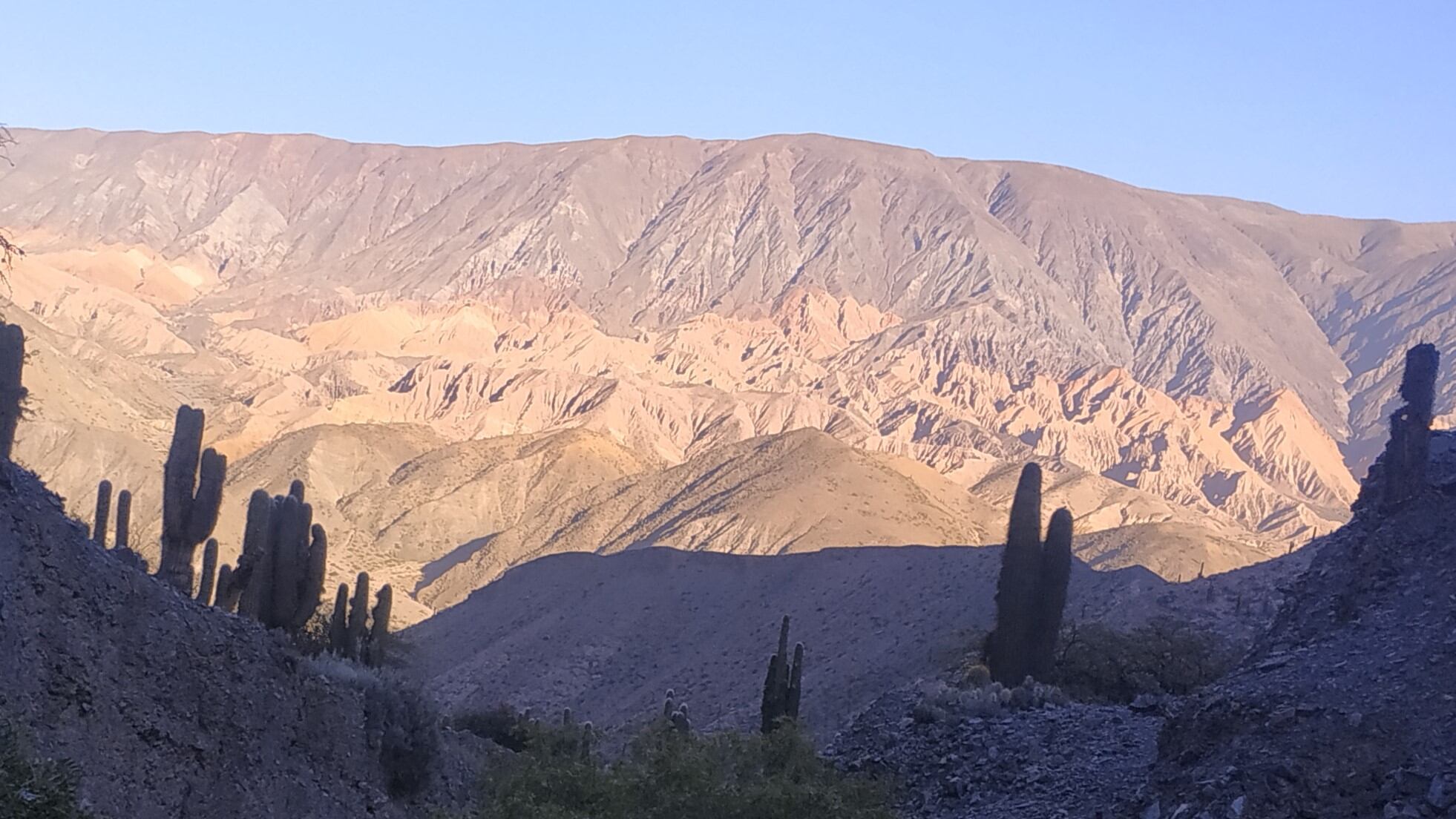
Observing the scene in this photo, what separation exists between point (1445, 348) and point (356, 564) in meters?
150

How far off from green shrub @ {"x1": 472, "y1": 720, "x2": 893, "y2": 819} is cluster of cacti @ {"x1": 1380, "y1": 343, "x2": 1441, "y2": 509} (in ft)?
24.9

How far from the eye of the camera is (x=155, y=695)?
17.8 m

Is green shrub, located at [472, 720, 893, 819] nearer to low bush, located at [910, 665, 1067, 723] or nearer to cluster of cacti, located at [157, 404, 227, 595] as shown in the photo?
low bush, located at [910, 665, 1067, 723]

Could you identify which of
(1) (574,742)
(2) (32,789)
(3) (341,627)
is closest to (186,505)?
(3) (341,627)

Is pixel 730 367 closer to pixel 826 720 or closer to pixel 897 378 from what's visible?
pixel 897 378

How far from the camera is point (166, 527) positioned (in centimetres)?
2538

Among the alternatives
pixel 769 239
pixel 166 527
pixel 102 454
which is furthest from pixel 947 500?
pixel 769 239

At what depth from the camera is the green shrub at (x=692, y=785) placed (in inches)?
558

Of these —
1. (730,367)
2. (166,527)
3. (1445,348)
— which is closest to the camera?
(166,527)

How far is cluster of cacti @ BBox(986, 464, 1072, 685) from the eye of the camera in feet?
86.9

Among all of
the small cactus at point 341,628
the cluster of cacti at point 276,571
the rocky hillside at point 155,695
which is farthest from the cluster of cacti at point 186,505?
the small cactus at point 341,628

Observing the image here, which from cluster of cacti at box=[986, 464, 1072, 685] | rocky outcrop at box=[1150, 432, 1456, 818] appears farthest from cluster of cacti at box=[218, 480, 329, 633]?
rocky outcrop at box=[1150, 432, 1456, 818]

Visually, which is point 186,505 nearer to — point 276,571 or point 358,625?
point 276,571

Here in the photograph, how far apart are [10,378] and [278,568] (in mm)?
5302
